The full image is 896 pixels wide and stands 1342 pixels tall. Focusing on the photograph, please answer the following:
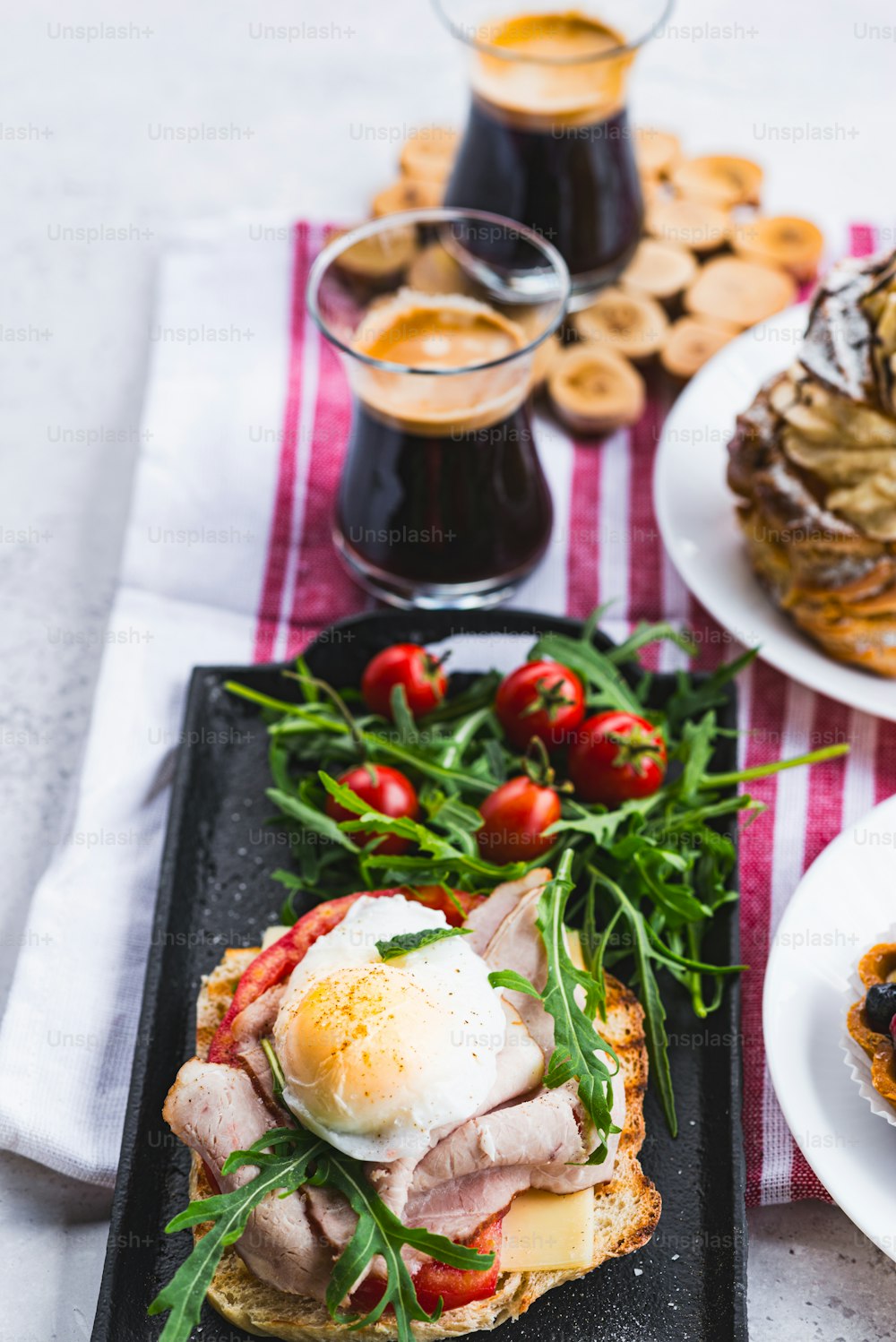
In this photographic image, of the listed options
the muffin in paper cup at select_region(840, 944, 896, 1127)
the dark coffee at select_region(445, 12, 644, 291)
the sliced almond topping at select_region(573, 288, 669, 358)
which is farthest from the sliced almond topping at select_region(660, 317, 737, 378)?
the muffin in paper cup at select_region(840, 944, 896, 1127)

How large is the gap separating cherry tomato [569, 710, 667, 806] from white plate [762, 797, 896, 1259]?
1.42 feet

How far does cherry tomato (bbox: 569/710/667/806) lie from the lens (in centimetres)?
317

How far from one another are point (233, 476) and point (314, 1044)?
2.25m

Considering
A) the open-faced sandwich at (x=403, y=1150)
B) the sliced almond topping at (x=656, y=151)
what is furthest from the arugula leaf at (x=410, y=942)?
the sliced almond topping at (x=656, y=151)

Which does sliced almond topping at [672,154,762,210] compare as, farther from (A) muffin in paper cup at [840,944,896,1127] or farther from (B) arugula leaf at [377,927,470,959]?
(B) arugula leaf at [377,927,470,959]

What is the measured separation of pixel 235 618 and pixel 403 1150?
75.2 inches

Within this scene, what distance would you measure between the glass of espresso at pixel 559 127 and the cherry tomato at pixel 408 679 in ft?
5.61

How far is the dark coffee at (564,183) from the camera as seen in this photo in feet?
13.9

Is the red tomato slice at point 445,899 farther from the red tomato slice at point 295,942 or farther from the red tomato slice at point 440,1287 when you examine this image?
the red tomato slice at point 440,1287

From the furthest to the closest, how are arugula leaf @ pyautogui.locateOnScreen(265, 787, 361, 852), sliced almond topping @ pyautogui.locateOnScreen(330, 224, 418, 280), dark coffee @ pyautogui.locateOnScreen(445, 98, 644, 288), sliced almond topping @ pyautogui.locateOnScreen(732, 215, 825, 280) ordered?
sliced almond topping @ pyautogui.locateOnScreen(732, 215, 825, 280), dark coffee @ pyautogui.locateOnScreen(445, 98, 644, 288), sliced almond topping @ pyautogui.locateOnScreen(330, 224, 418, 280), arugula leaf @ pyautogui.locateOnScreen(265, 787, 361, 852)

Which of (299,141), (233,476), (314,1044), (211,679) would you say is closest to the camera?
(314,1044)

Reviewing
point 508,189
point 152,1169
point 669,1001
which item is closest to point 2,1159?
point 152,1169

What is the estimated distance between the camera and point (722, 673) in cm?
340

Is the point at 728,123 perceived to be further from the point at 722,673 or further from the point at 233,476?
the point at 722,673
